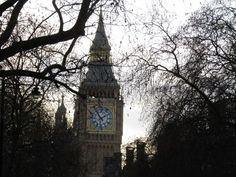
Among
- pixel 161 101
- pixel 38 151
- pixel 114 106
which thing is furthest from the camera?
pixel 114 106

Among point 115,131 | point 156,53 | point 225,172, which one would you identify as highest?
point 115,131

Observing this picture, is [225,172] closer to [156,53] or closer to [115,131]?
[156,53]

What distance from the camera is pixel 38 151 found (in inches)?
1366

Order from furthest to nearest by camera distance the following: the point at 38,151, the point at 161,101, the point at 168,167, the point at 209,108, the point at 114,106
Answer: the point at 114,106 < the point at 38,151 < the point at 168,167 < the point at 161,101 < the point at 209,108

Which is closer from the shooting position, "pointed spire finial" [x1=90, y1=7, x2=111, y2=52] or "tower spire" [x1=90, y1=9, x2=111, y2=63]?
"pointed spire finial" [x1=90, y1=7, x2=111, y2=52]

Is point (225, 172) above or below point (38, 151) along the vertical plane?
below

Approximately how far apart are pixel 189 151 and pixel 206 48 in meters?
4.22

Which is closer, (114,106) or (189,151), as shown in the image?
(189,151)

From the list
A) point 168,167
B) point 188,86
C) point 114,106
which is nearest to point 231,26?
point 188,86

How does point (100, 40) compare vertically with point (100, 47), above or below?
above

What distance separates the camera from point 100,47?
16.5 meters

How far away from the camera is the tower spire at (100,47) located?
15.6 metres

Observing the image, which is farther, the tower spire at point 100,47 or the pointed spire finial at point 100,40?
the tower spire at point 100,47

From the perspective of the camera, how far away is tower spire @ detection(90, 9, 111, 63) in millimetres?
15578
